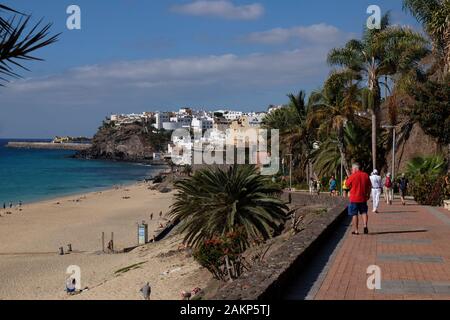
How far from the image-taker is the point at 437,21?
2555 centimetres

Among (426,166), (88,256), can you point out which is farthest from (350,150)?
(88,256)

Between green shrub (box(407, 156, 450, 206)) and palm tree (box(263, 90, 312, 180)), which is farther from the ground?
palm tree (box(263, 90, 312, 180))

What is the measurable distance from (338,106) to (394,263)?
27006mm

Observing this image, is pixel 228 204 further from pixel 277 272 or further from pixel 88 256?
pixel 88 256

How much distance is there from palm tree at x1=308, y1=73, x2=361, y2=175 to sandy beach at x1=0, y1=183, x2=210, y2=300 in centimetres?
1225

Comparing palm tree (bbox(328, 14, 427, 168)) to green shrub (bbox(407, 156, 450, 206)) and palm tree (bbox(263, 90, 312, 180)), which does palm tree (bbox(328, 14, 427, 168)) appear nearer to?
green shrub (bbox(407, 156, 450, 206))

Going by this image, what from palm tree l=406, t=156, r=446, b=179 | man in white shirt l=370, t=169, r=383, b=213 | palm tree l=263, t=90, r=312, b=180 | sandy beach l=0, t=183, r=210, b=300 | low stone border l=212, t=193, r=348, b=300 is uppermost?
palm tree l=263, t=90, r=312, b=180

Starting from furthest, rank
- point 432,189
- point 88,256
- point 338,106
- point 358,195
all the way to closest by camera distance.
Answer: point 338,106 < point 88,256 < point 432,189 < point 358,195

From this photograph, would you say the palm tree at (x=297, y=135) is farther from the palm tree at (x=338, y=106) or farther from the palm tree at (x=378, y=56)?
the palm tree at (x=378, y=56)

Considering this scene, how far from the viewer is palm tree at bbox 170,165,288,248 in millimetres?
15719

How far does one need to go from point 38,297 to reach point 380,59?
21.9 metres

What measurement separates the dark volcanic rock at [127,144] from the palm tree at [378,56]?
133 metres

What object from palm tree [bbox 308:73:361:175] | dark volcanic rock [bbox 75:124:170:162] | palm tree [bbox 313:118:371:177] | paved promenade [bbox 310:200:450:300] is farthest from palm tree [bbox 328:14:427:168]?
dark volcanic rock [bbox 75:124:170:162]
